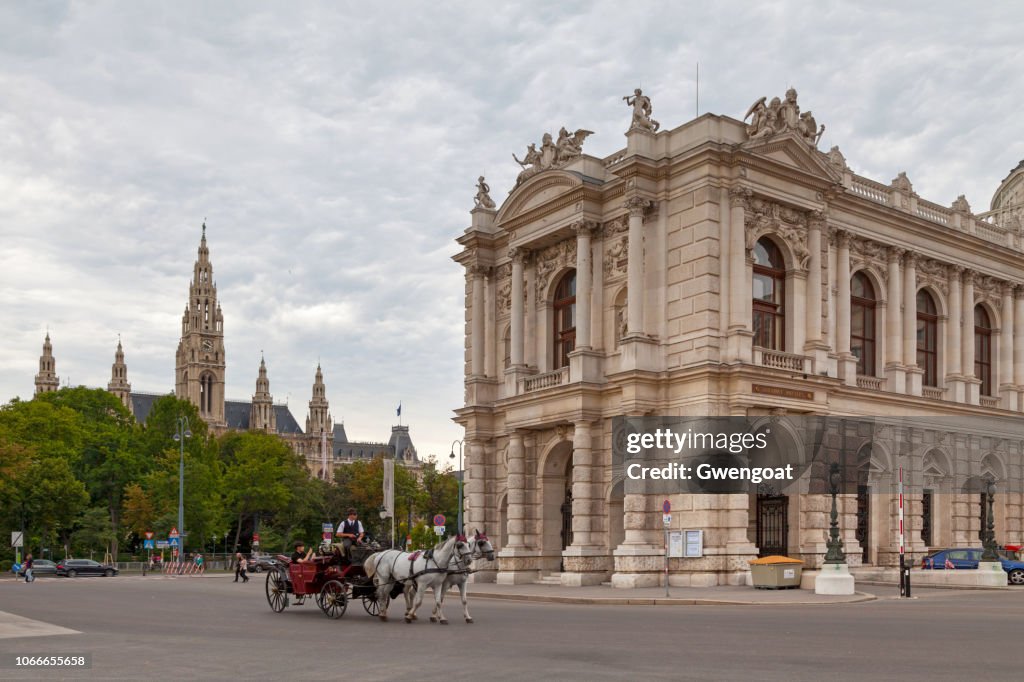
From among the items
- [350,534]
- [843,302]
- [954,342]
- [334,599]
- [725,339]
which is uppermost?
[843,302]

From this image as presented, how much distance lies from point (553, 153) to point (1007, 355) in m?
24.4

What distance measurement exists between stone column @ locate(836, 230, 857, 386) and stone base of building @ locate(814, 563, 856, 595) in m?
13.8

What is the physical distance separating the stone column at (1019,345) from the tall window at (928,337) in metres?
5.78

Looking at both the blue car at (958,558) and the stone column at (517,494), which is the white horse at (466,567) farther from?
the blue car at (958,558)

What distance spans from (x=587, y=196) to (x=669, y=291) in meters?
5.45

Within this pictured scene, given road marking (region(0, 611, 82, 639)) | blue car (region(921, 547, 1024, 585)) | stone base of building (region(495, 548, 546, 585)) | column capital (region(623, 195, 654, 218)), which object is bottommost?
stone base of building (region(495, 548, 546, 585))

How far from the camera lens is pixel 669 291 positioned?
4269 cm

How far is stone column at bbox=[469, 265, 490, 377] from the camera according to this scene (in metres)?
52.4

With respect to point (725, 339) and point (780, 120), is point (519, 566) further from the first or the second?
point (780, 120)

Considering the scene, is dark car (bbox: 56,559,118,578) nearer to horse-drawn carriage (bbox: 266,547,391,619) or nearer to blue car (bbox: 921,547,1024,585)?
blue car (bbox: 921,547,1024,585)

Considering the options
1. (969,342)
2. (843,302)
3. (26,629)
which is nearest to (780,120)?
(843,302)

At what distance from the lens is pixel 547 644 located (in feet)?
61.3

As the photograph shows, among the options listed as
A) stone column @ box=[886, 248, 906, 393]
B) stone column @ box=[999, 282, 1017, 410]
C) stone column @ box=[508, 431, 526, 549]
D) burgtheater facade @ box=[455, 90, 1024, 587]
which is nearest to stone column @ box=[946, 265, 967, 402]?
burgtheater facade @ box=[455, 90, 1024, 587]

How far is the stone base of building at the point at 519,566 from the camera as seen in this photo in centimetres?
4578
